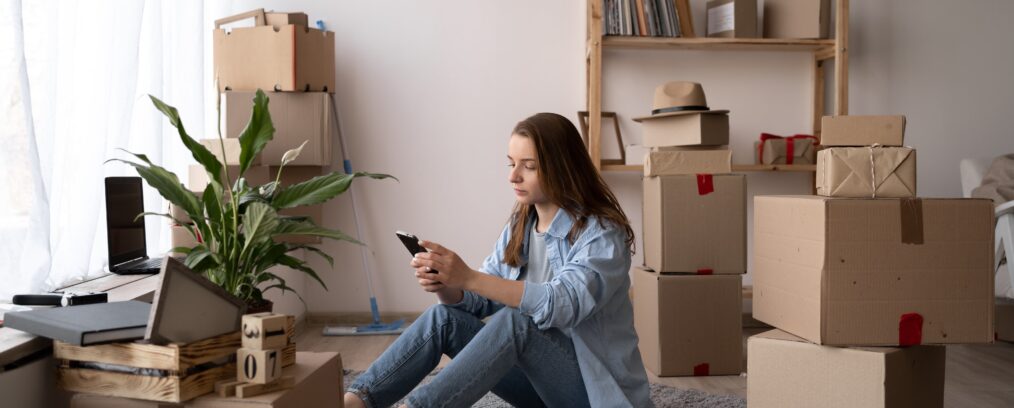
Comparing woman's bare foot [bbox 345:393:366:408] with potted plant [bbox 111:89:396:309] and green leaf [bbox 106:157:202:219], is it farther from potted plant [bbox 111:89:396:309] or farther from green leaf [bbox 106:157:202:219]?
green leaf [bbox 106:157:202:219]

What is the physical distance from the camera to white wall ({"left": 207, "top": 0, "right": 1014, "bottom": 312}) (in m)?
3.96

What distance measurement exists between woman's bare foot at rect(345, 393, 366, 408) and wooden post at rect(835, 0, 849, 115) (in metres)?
2.76

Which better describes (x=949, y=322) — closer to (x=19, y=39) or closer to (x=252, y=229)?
(x=252, y=229)

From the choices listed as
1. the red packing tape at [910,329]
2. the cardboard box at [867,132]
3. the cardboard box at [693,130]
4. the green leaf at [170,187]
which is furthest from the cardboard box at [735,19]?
the green leaf at [170,187]

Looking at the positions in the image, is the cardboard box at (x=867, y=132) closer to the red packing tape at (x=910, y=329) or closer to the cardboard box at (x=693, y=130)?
the red packing tape at (x=910, y=329)

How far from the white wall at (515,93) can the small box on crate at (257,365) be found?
8.45ft

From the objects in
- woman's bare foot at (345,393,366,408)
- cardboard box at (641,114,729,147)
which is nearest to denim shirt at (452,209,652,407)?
woman's bare foot at (345,393,366,408)

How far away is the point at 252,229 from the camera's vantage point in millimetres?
1548

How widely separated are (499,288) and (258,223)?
1.61ft

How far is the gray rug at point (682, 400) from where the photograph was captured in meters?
2.65

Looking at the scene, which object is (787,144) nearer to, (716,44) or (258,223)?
(716,44)

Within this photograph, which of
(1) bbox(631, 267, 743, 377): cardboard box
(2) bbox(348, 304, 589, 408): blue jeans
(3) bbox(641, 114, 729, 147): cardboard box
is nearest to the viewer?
(2) bbox(348, 304, 589, 408): blue jeans

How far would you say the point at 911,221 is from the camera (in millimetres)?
1947

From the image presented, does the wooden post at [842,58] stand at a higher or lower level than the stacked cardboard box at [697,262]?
higher
